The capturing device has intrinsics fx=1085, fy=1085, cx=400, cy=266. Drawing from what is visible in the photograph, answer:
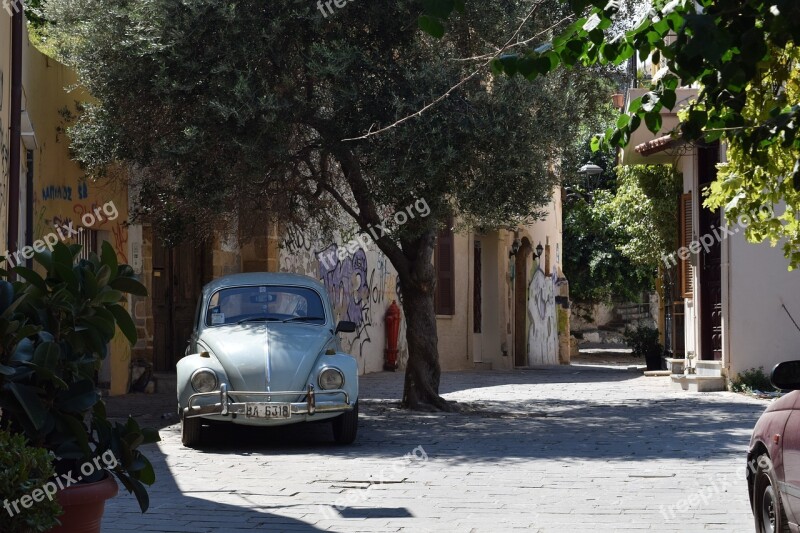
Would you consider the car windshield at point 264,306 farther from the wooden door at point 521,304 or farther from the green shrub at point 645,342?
the wooden door at point 521,304

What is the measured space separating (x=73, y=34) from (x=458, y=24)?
468 centimetres

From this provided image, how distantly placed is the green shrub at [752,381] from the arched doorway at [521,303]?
44.2 ft

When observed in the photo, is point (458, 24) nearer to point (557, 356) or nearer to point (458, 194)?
point (458, 194)

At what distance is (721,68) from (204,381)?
7194mm

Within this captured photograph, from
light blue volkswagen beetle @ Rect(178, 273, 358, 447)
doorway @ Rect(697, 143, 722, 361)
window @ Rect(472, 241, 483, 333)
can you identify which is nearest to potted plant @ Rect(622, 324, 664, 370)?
window @ Rect(472, 241, 483, 333)

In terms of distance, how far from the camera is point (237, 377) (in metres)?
10.2

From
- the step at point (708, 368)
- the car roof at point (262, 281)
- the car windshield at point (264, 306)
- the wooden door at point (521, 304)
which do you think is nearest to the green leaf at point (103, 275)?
the car windshield at point (264, 306)

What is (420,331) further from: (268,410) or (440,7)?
(440,7)

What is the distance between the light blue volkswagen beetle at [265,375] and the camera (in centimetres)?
1012

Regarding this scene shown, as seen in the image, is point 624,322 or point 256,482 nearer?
point 256,482

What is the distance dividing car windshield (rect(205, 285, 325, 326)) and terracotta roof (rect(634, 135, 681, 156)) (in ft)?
23.5

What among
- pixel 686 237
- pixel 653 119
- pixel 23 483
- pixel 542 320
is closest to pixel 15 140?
pixel 23 483

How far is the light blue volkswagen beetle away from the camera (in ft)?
33.2

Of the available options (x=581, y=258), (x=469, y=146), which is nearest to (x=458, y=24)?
(x=469, y=146)
